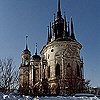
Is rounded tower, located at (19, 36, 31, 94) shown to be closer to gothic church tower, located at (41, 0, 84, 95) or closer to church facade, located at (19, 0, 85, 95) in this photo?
church facade, located at (19, 0, 85, 95)

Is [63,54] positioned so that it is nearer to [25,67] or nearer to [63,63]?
[63,63]

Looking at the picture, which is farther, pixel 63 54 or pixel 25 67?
pixel 25 67

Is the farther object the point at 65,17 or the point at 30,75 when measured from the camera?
the point at 30,75

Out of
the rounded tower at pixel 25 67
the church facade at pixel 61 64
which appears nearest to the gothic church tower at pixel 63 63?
the church facade at pixel 61 64

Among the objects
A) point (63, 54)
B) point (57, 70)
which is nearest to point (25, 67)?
point (57, 70)

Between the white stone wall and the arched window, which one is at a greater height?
the white stone wall

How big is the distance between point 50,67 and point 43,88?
4.80 m

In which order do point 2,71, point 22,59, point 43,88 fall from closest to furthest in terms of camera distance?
point 2,71 < point 43,88 < point 22,59

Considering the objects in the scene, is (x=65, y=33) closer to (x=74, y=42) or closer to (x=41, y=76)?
(x=74, y=42)

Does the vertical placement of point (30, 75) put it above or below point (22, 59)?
below

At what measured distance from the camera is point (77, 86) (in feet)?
167

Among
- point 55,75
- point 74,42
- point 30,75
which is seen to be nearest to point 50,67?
point 55,75

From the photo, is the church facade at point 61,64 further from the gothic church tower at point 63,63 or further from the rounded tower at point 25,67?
the rounded tower at point 25,67

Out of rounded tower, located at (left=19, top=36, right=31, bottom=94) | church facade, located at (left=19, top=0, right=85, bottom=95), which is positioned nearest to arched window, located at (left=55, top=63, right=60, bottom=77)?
church facade, located at (left=19, top=0, right=85, bottom=95)
